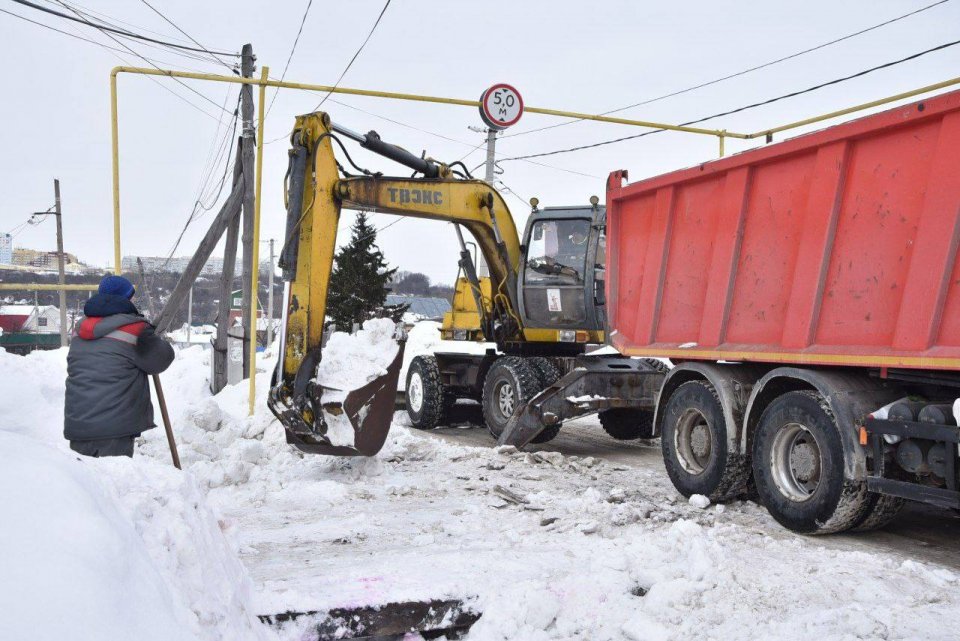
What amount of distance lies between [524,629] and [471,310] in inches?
385

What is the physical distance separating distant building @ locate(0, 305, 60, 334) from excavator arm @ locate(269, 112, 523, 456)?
74.7 metres

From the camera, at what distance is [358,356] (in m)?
8.64

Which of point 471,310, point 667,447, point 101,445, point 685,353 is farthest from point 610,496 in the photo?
point 471,310

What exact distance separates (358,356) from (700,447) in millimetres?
3628

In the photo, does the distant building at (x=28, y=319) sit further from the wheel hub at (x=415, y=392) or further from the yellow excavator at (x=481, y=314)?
the yellow excavator at (x=481, y=314)

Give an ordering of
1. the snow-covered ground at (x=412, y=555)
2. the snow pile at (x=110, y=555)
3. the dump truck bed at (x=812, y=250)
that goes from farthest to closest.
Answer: the dump truck bed at (x=812, y=250)
the snow-covered ground at (x=412, y=555)
the snow pile at (x=110, y=555)

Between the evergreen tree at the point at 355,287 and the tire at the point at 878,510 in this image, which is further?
the evergreen tree at the point at 355,287

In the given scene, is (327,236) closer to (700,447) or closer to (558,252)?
(558,252)

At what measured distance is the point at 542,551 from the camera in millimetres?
5090

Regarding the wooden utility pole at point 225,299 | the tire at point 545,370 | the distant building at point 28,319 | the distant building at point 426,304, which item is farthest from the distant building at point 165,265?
the distant building at point 28,319

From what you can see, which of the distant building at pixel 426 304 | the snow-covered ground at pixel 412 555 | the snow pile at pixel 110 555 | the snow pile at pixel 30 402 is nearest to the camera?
the snow pile at pixel 110 555

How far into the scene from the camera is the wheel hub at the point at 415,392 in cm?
1275

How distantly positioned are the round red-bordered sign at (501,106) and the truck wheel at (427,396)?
3850mm

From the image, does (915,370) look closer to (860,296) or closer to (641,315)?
(860,296)
